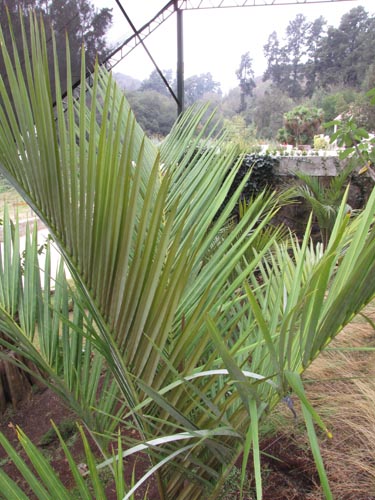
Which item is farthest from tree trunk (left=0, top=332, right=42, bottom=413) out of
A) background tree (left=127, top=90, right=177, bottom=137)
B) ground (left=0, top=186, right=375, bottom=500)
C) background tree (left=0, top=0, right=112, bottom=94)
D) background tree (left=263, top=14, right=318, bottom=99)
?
background tree (left=263, top=14, right=318, bottom=99)

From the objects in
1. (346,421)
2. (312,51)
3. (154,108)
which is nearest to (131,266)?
(346,421)

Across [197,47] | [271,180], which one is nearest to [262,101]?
[197,47]

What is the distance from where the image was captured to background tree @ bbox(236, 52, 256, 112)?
1406cm

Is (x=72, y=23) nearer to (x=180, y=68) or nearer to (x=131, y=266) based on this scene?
(x=180, y=68)

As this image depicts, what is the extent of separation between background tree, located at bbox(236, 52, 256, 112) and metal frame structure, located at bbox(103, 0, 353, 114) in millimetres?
7675

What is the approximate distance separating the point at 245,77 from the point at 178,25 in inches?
356

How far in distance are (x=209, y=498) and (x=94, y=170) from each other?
2.06 feet

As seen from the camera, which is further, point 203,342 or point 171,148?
point 171,148

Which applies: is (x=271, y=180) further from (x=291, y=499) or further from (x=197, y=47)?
(x=197, y=47)

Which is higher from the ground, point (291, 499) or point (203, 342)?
point (203, 342)

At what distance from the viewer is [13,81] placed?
23.0 inches

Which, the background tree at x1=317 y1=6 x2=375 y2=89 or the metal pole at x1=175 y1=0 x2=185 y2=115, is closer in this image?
the metal pole at x1=175 y1=0 x2=185 y2=115

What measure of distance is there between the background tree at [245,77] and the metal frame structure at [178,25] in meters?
7.67

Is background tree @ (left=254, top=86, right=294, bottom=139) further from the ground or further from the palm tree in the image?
the palm tree
